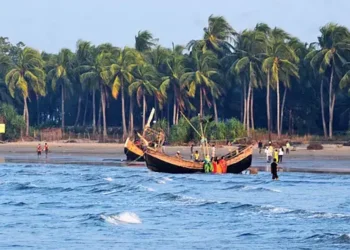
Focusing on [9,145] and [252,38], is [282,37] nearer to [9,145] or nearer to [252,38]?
[252,38]

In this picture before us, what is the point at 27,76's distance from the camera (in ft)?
319

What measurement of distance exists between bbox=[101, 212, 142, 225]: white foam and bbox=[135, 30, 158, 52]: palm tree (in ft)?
235

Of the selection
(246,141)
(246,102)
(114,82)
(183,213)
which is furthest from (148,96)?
(183,213)

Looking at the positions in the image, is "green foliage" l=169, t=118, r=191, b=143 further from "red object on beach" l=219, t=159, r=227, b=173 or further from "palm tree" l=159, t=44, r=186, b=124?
"red object on beach" l=219, t=159, r=227, b=173

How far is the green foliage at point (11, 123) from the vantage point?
95.6 m

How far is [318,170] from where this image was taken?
179 feet

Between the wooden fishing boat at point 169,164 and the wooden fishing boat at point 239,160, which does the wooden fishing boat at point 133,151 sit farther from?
the wooden fishing boat at point 239,160

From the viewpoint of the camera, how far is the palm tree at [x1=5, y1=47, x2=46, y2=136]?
96.9 metres

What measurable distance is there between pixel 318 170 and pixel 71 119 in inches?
2196

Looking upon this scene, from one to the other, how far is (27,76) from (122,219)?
6802 cm

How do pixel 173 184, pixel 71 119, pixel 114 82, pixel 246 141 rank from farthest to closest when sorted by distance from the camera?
pixel 71 119
pixel 114 82
pixel 246 141
pixel 173 184

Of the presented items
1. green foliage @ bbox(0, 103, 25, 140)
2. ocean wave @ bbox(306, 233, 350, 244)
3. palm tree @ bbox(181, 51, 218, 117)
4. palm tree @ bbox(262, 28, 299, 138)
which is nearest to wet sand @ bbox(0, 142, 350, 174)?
green foliage @ bbox(0, 103, 25, 140)

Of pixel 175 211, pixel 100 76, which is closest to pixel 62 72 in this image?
pixel 100 76

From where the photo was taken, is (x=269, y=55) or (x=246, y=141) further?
(x=269, y=55)
